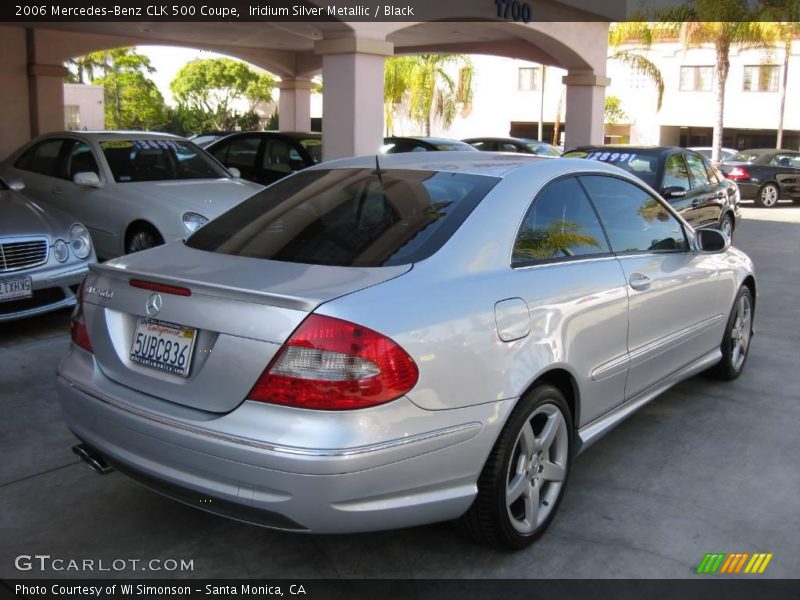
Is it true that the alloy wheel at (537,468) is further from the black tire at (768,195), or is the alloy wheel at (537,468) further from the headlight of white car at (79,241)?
the black tire at (768,195)

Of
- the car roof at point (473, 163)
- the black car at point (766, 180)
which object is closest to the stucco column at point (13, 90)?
the car roof at point (473, 163)

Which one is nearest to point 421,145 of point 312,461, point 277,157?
point 277,157

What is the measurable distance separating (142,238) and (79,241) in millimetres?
1090

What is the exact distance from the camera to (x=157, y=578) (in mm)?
3105

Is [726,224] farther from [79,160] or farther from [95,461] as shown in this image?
[95,461]

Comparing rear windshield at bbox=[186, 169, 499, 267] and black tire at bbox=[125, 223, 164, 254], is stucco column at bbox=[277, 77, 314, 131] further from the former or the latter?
rear windshield at bbox=[186, 169, 499, 267]

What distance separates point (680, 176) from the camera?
33.1ft

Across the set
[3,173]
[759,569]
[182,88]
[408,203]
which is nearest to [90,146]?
[3,173]

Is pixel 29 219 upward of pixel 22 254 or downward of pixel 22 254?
upward

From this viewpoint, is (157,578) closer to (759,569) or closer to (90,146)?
(759,569)

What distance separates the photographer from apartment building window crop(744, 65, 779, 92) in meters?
40.5

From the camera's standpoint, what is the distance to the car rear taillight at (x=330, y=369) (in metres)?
2.68

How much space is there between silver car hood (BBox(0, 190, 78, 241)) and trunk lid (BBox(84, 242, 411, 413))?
3.43m

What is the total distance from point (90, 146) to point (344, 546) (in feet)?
21.3
